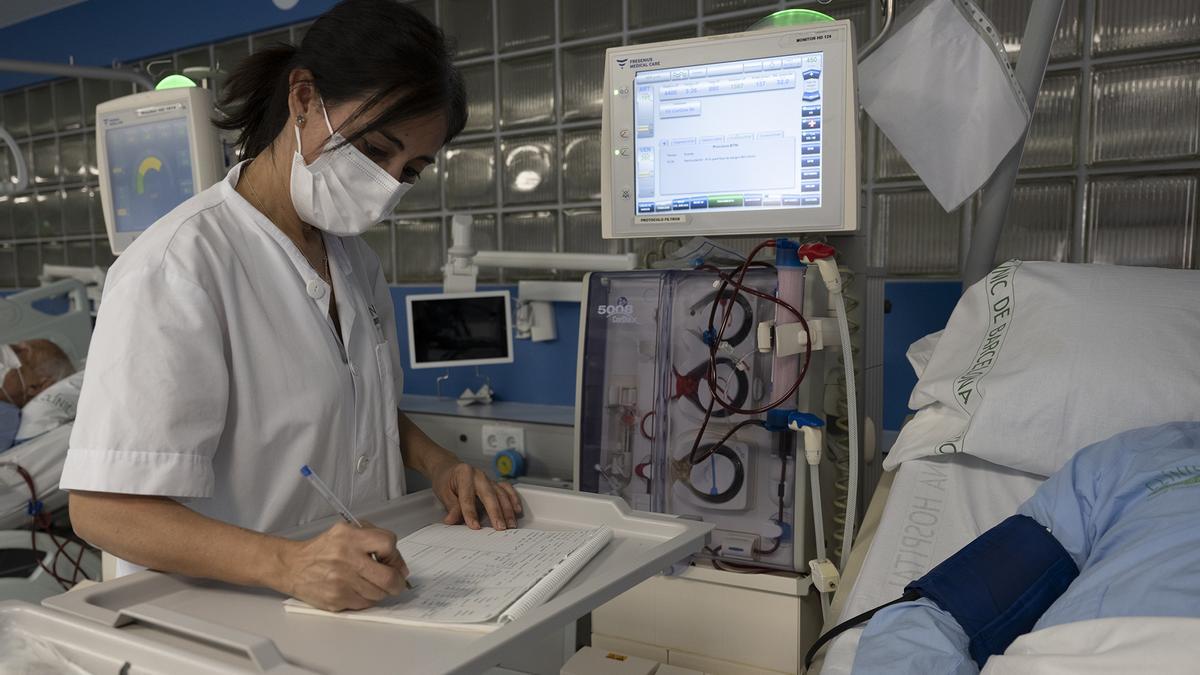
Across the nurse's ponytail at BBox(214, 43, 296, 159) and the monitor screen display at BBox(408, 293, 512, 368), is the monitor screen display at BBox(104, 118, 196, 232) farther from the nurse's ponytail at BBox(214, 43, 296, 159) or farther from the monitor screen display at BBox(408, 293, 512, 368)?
the nurse's ponytail at BBox(214, 43, 296, 159)

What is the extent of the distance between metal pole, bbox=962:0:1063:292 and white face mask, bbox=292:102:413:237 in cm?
105

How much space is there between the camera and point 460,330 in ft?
7.61

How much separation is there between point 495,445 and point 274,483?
1.20m

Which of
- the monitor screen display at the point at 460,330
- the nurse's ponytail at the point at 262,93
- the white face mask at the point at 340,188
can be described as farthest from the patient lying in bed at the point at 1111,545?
the monitor screen display at the point at 460,330

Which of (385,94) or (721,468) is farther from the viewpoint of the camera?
(721,468)

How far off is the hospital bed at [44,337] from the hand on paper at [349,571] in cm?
199

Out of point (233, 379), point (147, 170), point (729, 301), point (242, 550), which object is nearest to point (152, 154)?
point (147, 170)

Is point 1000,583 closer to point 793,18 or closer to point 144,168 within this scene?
point 793,18

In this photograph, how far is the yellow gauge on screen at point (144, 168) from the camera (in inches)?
84.5

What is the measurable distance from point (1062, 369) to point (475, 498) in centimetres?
90

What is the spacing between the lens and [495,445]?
224cm

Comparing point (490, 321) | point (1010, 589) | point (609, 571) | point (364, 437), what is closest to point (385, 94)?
point (364, 437)

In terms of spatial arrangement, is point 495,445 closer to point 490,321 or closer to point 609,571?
point 490,321

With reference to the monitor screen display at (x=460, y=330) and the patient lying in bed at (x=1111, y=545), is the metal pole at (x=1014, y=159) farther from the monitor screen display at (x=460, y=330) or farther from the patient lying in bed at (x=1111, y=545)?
the monitor screen display at (x=460, y=330)
